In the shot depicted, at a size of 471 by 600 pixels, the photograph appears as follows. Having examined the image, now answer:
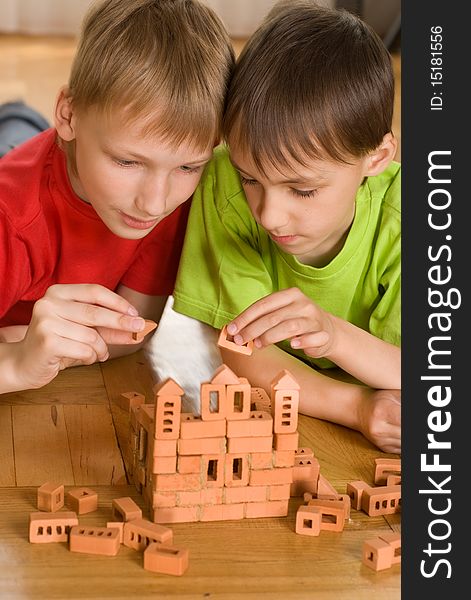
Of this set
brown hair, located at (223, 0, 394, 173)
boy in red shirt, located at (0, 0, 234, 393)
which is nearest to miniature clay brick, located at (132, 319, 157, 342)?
boy in red shirt, located at (0, 0, 234, 393)

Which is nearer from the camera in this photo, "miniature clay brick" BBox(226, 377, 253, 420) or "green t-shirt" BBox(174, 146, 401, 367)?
"miniature clay brick" BBox(226, 377, 253, 420)

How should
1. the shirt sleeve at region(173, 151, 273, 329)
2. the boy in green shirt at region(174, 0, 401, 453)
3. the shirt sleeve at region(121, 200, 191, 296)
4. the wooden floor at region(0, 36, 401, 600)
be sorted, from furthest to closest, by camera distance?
the shirt sleeve at region(121, 200, 191, 296) → the shirt sleeve at region(173, 151, 273, 329) → the boy in green shirt at region(174, 0, 401, 453) → the wooden floor at region(0, 36, 401, 600)

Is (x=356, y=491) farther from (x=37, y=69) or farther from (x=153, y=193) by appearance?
(x=37, y=69)

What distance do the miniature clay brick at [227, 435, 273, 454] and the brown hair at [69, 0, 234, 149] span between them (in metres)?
0.37

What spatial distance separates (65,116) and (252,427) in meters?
0.49

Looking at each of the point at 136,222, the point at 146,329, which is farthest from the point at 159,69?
the point at 146,329

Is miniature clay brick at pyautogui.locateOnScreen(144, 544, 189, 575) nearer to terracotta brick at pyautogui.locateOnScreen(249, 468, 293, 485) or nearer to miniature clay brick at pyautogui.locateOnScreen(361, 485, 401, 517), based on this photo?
terracotta brick at pyautogui.locateOnScreen(249, 468, 293, 485)

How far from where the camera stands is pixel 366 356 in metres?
1.40

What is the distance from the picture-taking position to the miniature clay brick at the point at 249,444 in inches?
44.2

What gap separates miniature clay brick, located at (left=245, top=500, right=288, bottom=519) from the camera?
1.17m

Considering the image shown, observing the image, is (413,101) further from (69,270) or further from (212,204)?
(69,270)

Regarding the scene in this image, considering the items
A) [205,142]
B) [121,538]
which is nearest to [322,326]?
[205,142]

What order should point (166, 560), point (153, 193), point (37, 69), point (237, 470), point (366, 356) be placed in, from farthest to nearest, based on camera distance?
1. point (37, 69)
2. point (366, 356)
3. point (153, 193)
4. point (237, 470)
5. point (166, 560)

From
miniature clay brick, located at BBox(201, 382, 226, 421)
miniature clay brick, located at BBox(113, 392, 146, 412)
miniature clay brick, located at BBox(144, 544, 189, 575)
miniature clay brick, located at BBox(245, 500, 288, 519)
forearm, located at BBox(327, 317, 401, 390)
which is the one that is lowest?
Answer: miniature clay brick, located at BBox(144, 544, 189, 575)
